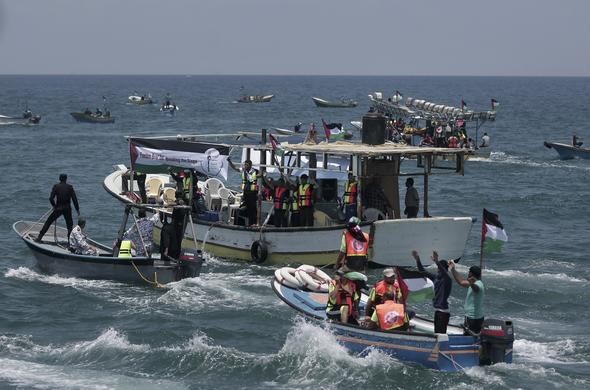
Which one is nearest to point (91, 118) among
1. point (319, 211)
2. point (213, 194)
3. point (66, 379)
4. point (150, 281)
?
point (213, 194)

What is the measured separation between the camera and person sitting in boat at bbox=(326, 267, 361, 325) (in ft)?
58.0

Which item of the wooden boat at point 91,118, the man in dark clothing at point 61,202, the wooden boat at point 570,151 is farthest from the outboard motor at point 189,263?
the wooden boat at point 91,118

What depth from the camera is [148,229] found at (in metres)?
23.7

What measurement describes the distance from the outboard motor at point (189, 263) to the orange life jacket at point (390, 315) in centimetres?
667

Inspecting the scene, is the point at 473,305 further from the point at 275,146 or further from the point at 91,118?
the point at 91,118

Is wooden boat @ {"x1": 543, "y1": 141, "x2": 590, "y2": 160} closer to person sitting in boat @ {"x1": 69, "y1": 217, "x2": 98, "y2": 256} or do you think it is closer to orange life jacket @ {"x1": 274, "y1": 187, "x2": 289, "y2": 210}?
orange life jacket @ {"x1": 274, "y1": 187, "x2": 289, "y2": 210}

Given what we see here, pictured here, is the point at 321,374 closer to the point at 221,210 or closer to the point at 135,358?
the point at 135,358

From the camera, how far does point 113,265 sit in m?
23.2

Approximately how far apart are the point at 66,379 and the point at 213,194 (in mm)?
11549

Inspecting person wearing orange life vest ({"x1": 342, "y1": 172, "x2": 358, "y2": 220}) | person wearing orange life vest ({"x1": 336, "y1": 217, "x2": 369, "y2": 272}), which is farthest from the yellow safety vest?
person wearing orange life vest ({"x1": 336, "y1": 217, "x2": 369, "y2": 272})

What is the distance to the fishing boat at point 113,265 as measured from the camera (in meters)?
22.9

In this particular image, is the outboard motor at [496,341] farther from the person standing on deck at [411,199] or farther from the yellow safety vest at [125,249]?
the yellow safety vest at [125,249]

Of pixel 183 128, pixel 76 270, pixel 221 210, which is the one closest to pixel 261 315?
pixel 76 270

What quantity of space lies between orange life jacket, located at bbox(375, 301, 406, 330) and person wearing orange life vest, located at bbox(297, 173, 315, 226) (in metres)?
8.16
